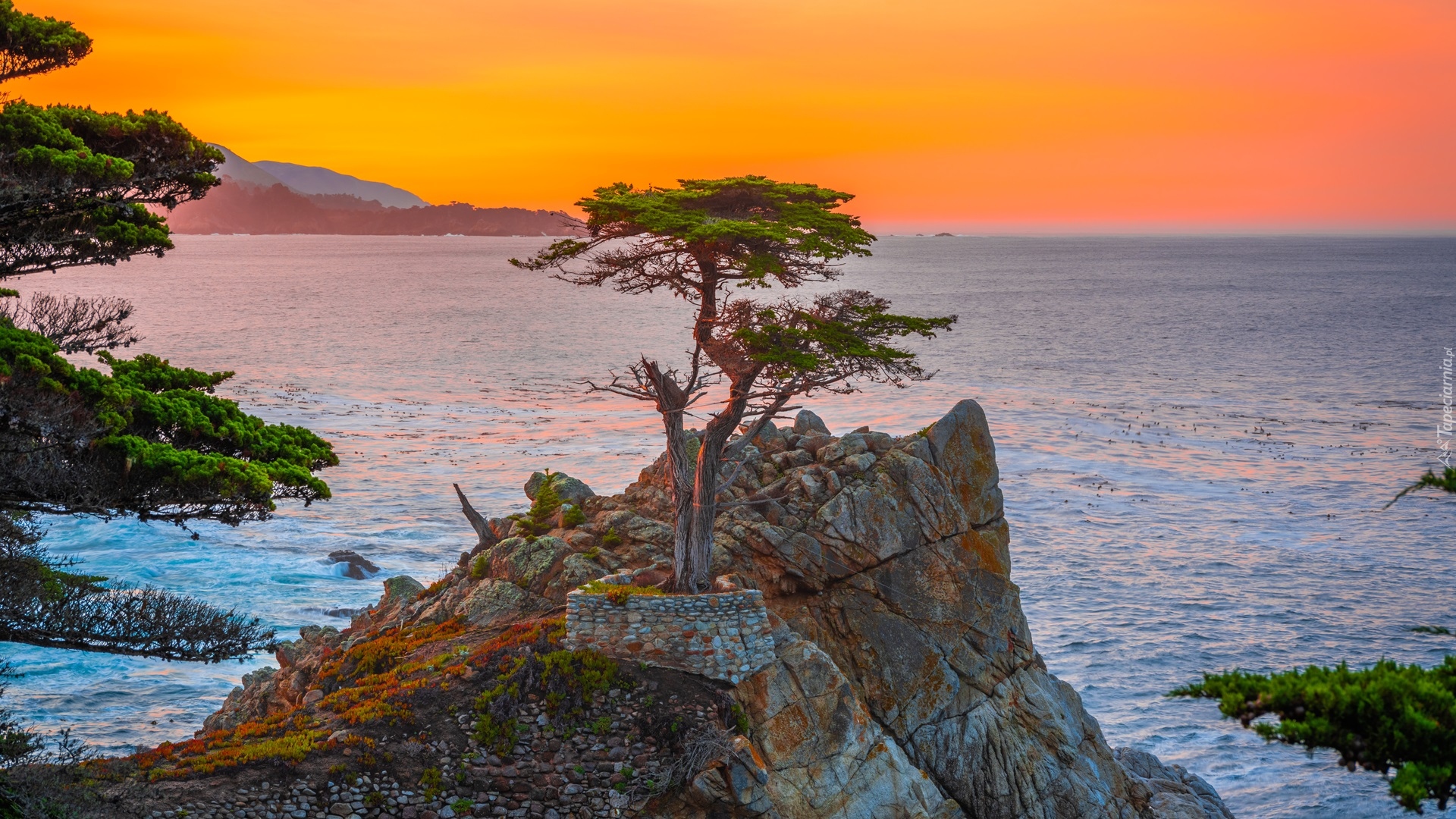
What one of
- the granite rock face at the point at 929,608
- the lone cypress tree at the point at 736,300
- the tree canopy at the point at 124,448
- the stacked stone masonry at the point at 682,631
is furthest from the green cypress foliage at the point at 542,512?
the tree canopy at the point at 124,448

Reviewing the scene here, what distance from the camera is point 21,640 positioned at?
44.1 ft

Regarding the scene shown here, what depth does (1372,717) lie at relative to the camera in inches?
377

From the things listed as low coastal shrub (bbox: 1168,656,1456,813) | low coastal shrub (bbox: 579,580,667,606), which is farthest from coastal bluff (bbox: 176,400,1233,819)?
low coastal shrub (bbox: 1168,656,1456,813)

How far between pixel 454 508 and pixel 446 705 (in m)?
30.6

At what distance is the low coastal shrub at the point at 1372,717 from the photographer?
30.5ft

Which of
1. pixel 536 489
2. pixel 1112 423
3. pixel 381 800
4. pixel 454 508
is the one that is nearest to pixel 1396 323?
pixel 1112 423

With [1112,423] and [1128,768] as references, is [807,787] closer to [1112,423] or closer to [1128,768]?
[1128,768]

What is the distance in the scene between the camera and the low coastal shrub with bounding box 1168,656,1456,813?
928 centimetres

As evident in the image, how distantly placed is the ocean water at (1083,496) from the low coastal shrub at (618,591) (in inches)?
645

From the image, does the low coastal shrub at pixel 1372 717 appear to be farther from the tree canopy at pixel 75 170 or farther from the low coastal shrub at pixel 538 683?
the tree canopy at pixel 75 170

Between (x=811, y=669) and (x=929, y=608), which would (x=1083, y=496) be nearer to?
(x=929, y=608)

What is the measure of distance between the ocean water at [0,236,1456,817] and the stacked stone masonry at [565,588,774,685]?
15621 millimetres

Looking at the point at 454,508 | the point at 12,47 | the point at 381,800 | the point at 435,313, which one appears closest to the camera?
the point at 12,47

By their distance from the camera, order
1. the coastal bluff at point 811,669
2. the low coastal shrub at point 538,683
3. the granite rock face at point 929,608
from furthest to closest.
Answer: the granite rock face at point 929,608
the low coastal shrub at point 538,683
the coastal bluff at point 811,669
